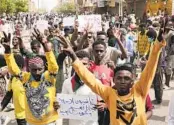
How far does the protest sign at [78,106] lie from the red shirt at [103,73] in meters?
0.64

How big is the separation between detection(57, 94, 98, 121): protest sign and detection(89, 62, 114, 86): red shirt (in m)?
0.64

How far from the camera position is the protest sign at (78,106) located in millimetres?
4582

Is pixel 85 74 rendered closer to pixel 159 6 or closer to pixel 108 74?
pixel 108 74

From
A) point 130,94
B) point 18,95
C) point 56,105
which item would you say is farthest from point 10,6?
point 130,94

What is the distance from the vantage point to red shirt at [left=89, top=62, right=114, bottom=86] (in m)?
5.23

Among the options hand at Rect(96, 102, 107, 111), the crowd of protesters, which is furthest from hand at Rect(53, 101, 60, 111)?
hand at Rect(96, 102, 107, 111)

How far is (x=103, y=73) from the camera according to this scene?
207 inches

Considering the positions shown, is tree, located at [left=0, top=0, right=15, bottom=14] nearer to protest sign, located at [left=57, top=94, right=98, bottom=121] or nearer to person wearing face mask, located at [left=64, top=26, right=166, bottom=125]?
protest sign, located at [left=57, top=94, right=98, bottom=121]

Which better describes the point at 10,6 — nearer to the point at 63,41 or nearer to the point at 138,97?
the point at 63,41

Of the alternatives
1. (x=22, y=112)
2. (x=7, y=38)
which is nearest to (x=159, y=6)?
(x=22, y=112)

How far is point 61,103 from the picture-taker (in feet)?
15.6

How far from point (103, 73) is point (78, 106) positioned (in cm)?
77

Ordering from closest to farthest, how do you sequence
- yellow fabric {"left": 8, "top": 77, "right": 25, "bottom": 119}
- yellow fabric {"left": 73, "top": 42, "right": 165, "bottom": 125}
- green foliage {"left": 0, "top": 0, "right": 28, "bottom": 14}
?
yellow fabric {"left": 73, "top": 42, "right": 165, "bottom": 125} < yellow fabric {"left": 8, "top": 77, "right": 25, "bottom": 119} < green foliage {"left": 0, "top": 0, "right": 28, "bottom": 14}

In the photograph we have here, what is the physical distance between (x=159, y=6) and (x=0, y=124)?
1681 cm
